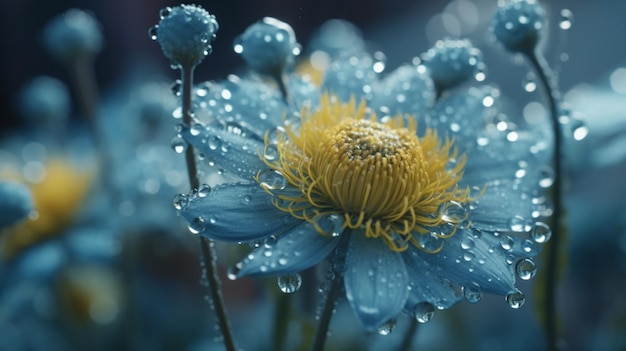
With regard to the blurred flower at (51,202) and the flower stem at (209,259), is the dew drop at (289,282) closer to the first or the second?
the flower stem at (209,259)

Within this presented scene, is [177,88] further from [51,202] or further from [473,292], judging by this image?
[51,202]

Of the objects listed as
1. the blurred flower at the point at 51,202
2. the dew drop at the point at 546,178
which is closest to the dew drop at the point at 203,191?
the dew drop at the point at 546,178

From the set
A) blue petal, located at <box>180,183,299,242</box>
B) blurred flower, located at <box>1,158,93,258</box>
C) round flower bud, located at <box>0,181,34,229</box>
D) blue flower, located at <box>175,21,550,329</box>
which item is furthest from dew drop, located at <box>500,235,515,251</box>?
blurred flower, located at <box>1,158,93,258</box>

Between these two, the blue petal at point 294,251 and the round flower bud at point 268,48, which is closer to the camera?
the blue petal at point 294,251

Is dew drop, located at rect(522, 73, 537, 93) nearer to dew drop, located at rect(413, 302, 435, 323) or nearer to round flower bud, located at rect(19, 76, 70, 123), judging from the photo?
dew drop, located at rect(413, 302, 435, 323)

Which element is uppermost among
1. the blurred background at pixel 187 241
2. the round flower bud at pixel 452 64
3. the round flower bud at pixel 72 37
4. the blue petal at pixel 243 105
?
the round flower bud at pixel 72 37

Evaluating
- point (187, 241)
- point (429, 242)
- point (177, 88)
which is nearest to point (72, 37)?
point (187, 241)
